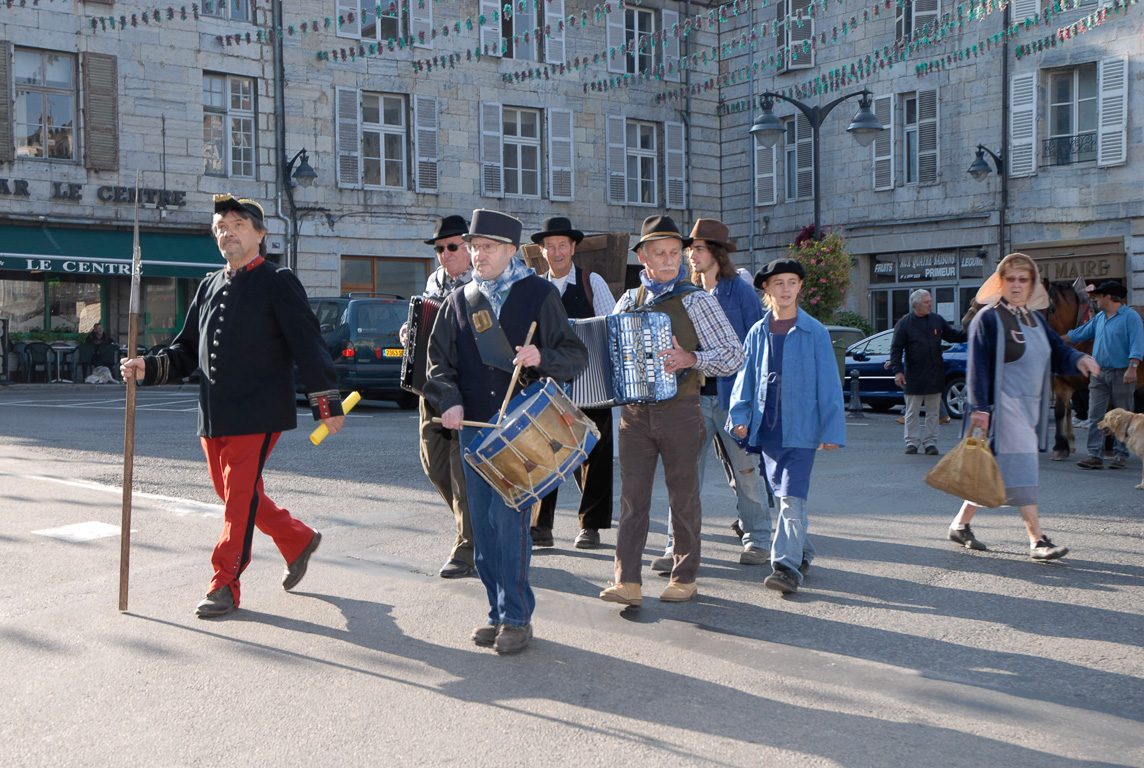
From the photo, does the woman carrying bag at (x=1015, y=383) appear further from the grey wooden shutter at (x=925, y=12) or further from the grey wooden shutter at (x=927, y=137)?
the grey wooden shutter at (x=925, y=12)

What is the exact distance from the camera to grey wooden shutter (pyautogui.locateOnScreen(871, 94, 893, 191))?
26.4 metres

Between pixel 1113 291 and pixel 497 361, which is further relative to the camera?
pixel 1113 291

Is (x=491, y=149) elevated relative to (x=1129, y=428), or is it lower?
elevated

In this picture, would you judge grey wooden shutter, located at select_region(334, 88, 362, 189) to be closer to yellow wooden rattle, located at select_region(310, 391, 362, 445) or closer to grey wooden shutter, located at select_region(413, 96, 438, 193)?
grey wooden shutter, located at select_region(413, 96, 438, 193)

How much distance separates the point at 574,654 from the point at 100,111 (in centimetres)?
2205

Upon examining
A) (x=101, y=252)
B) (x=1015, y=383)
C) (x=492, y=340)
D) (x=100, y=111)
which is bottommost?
(x=1015, y=383)

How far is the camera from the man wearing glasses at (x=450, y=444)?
238 inches

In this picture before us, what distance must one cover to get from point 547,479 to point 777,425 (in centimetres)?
169

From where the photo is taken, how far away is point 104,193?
23734 millimetres

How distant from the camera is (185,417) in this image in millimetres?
15344

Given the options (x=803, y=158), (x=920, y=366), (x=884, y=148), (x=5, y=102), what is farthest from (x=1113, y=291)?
(x=5, y=102)

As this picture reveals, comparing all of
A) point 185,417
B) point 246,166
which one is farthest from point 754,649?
point 246,166

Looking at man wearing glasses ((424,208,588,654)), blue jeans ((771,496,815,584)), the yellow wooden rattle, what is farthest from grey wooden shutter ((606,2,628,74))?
man wearing glasses ((424,208,588,654))

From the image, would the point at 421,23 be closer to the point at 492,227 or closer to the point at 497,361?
the point at 492,227
